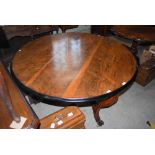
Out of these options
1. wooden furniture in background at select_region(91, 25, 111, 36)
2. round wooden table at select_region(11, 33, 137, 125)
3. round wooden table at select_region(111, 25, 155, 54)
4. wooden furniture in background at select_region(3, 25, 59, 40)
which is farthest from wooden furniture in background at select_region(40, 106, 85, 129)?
wooden furniture in background at select_region(91, 25, 111, 36)

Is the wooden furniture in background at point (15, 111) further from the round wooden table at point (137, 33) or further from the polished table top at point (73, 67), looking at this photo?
the round wooden table at point (137, 33)

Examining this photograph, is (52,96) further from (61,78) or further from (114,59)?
(114,59)

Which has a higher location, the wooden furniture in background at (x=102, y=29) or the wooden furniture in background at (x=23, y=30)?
the wooden furniture in background at (x=23, y=30)

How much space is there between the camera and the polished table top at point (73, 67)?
1396 millimetres

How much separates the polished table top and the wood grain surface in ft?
1.40

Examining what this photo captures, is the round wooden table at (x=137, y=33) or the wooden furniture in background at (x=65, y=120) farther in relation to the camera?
the round wooden table at (x=137, y=33)

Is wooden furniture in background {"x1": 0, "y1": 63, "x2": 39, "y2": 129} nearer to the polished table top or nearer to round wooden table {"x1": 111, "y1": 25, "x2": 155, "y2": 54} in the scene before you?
the polished table top

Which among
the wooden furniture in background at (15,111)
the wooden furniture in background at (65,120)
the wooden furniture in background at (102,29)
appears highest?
the wooden furniture in background at (15,111)

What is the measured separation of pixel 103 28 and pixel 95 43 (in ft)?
6.31

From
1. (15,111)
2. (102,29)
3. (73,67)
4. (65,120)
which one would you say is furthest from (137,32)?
(15,111)

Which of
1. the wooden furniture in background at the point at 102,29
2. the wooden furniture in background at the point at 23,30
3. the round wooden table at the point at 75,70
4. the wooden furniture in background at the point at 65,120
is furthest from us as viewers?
the wooden furniture in background at the point at 102,29

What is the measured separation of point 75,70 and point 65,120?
0.49 meters

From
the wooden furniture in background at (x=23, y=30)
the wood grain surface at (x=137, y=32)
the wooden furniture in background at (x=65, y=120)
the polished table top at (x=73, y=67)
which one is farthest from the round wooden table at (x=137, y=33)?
the wooden furniture in background at (x=65, y=120)
